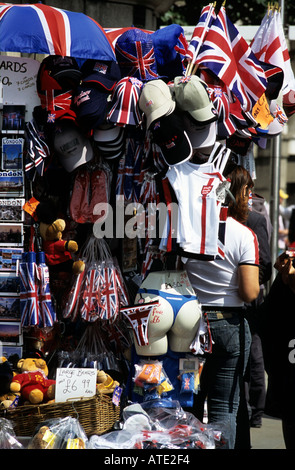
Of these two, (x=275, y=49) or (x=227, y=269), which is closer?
(x=227, y=269)

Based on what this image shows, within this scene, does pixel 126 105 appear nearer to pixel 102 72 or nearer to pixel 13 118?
pixel 102 72

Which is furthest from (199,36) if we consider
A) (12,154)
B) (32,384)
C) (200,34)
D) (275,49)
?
(32,384)

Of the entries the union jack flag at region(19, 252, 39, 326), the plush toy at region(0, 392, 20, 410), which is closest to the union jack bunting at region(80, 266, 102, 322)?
the union jack flag at region(19, 252, 39, 326)

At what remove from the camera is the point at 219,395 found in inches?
159

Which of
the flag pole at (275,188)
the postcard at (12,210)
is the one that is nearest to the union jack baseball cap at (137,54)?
the postcard at (12,210)

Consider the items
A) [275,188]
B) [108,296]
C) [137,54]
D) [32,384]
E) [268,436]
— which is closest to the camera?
[32,384]

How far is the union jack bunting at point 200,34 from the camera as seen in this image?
4098 millimetres

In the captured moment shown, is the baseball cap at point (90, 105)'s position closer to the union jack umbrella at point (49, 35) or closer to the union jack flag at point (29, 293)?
the union jack umbrella at point (49, 35)

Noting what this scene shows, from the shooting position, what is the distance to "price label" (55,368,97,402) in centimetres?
367

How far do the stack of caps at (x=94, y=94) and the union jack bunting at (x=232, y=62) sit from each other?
0.53m

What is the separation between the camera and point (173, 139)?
12.7ft

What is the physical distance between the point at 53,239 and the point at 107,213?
1.16ft

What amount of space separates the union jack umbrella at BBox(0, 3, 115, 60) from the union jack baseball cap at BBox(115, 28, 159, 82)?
13 cm
